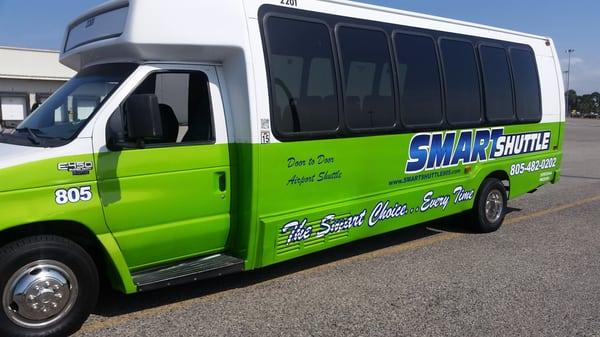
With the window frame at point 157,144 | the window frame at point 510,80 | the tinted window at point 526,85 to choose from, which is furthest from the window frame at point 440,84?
the window frame at point 157,144

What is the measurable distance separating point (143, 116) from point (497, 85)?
521 centimetres

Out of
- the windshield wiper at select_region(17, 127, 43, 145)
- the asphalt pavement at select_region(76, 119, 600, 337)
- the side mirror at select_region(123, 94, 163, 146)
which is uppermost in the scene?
the side mirror at select_region(123, 94, 163, 146)

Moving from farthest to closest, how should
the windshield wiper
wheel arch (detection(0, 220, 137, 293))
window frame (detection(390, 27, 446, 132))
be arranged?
window frame (detection(390, 27, 446, 132))
the windshield wiper
wheel arch (detection(0, 220, 137, 293))

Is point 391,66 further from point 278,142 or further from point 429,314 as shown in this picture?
point 429,314

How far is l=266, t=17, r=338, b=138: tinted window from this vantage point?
4.90 meters

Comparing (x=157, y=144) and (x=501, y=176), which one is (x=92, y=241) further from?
(x=501, y=176)

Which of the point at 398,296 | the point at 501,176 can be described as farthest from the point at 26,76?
the point at 398,296

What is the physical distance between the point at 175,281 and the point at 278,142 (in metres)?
1.46

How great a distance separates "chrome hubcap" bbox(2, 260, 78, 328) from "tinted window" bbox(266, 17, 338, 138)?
6.91 ft

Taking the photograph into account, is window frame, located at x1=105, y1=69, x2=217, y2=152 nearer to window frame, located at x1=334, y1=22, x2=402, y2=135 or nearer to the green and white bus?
the green and white bus

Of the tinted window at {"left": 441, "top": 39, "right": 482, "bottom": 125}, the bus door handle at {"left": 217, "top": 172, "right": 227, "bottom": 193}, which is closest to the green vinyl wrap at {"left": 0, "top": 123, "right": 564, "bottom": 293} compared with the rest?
the bus door handle at {"left": 217, "top": 172, "right": 227, "bottom": 193}

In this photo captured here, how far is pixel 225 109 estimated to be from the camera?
15.4ft

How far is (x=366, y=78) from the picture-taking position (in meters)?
5.75

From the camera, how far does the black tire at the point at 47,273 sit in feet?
12.2
